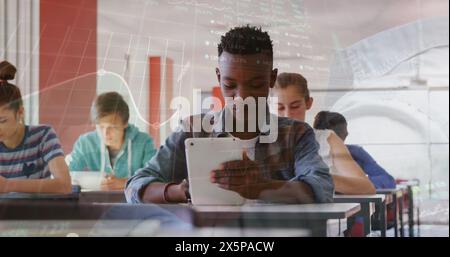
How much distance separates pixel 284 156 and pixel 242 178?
0.09m

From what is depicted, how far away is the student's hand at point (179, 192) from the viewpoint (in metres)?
1.50

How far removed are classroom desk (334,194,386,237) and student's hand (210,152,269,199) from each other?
142 mm

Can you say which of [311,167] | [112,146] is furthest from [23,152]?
[311,167]

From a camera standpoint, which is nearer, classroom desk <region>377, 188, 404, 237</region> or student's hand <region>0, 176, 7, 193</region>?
classroom desk <region>377, 188, 404, 237</region>

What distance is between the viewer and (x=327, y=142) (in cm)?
151

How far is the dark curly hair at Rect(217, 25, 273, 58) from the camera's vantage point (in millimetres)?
1509

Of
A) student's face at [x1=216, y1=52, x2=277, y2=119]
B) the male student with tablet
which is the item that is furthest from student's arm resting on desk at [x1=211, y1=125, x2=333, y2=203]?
student's face at [x1=216, y1=52, x2=277, y2=119]

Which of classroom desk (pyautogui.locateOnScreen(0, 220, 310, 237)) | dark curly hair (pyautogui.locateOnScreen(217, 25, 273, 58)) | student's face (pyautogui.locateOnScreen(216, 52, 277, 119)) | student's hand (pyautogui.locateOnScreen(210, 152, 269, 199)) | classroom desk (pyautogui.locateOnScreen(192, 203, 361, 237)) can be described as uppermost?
dark curly hair (pyautogui.locateOnScreen(217, 25, 273, 58))

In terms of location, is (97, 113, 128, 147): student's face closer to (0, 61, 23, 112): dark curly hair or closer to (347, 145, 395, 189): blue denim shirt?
(0, 61, 23, 112): dark curly hair

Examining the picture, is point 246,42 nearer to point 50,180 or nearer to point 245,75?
point 245,75

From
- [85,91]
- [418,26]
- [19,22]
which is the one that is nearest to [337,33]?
[418,26]

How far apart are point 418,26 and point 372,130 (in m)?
0.20

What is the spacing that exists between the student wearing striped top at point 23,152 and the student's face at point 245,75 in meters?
0.33

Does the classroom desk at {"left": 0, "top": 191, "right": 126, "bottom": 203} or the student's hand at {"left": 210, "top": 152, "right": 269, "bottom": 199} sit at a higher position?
the student's hand at {"left": 210, "top": 152, "right": 269, "bottom": 199}
